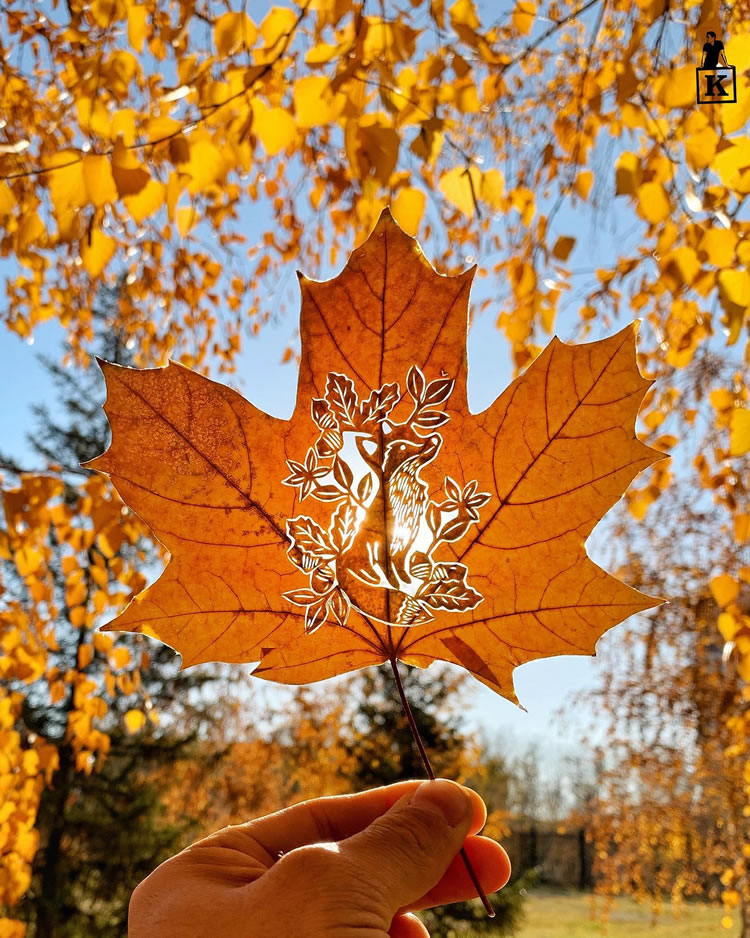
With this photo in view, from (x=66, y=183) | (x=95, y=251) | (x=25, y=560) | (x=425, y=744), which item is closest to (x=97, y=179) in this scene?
(x=66, y=183)

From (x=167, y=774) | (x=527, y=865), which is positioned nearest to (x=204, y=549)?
(x=167, y=774)

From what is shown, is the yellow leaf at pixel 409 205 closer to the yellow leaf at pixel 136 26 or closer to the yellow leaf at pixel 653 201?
the yellow leaf at pixel 653 201

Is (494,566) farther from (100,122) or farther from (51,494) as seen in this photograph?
(51,494)

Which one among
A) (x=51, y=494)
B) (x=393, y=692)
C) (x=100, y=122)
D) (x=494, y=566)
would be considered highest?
(x=100, y=122)

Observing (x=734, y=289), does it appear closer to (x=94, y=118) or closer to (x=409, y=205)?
(x=409, y=205)

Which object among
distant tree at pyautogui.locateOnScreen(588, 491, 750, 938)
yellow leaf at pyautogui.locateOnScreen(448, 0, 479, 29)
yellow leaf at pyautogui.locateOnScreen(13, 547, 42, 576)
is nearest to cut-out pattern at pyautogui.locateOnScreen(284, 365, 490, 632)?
yellow leaf at pyautogui.locateOnScreen(448, 0, 479, 29)

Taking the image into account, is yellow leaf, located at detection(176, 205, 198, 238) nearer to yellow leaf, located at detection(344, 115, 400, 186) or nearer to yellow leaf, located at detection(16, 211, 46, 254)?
yellow leaf, located at detection(16, 211, 46, 254)
